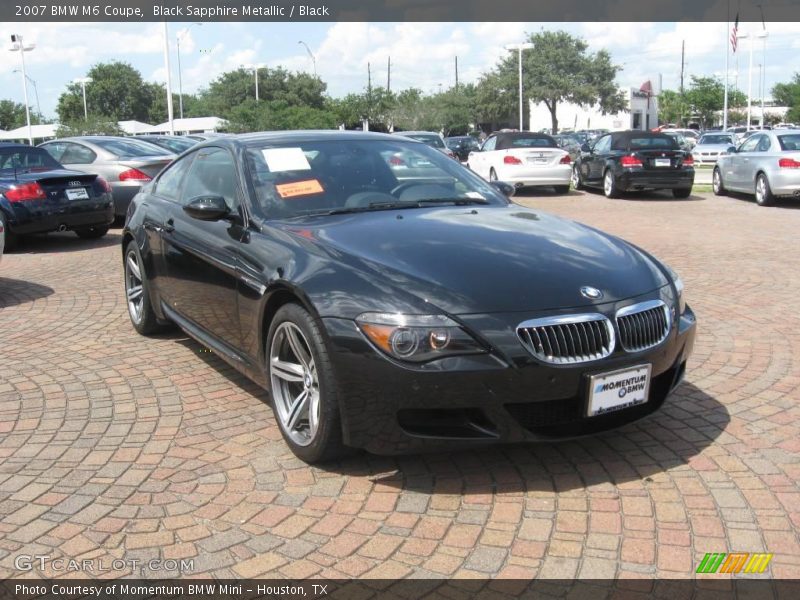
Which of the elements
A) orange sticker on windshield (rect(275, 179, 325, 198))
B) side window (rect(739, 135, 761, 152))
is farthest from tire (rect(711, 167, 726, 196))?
orange sticker on windshield (rect(275, 179, 325, 198))

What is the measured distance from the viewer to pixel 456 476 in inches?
144

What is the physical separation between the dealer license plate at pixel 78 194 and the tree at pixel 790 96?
258 feet

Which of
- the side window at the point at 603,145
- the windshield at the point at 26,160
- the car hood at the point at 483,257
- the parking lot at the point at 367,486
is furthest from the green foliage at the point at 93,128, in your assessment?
the car hood at the point at 483,257

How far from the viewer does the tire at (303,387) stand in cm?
347

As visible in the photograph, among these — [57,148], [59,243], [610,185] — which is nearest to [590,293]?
[59,243]

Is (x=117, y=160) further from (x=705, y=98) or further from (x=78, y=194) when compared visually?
(x=705, y=98)

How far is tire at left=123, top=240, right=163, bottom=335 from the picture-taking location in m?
6.01

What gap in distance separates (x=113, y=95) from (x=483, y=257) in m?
93.8

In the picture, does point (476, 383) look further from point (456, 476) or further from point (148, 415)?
point (148, 415)

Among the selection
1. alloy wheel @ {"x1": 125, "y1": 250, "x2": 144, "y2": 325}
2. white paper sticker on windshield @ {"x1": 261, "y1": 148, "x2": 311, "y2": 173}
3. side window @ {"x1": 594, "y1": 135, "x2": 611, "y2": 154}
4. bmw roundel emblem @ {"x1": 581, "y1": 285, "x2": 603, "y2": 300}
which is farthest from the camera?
side window @ {"x1": 594, "y1": 135, "x2": 611, "y2": 154}

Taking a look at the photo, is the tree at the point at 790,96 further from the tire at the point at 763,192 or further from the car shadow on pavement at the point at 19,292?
the car shadow on pavement at the point at 19,292

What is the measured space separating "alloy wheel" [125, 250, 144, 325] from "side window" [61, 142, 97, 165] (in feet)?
26.9

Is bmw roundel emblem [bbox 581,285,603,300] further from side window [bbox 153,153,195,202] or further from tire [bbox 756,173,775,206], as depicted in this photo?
tire [bbox 756,173,775,206]

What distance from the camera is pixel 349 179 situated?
4699 mm
